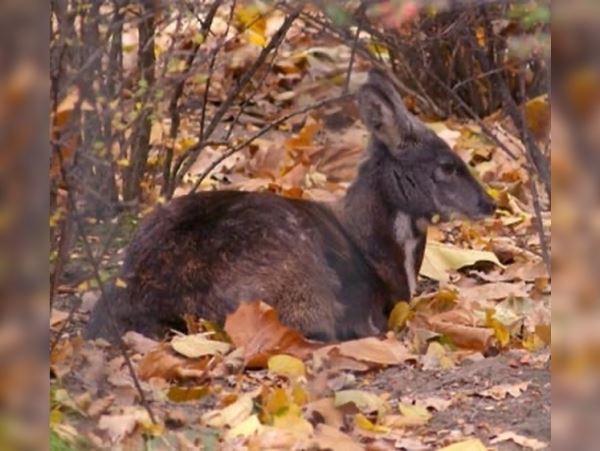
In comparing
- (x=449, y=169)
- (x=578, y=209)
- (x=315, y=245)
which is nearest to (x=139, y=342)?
(x=315, y=245)

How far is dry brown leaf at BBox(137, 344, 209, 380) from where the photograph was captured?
5.58 meters

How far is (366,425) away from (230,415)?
0.42m

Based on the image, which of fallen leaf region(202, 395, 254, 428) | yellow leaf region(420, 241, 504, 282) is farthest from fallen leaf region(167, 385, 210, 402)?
yellow leaf region(420, 241, 504, 282)

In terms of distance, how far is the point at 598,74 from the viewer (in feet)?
6.91

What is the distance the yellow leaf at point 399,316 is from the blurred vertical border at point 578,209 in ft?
15.4

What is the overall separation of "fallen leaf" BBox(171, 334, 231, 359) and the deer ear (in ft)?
5.49

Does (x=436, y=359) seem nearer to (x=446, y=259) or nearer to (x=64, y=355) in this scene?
(x=64, y=355)

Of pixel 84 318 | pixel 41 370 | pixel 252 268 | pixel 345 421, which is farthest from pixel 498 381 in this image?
pixel 41 370

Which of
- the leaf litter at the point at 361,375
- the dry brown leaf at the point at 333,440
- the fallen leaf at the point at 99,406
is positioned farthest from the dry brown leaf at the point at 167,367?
the dry brown leaf at the point at 333,440

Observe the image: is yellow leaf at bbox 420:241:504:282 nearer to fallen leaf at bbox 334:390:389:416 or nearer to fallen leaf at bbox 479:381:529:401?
fallen leaf at bbox 479:381:529:401

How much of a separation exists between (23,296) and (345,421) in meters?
2.94

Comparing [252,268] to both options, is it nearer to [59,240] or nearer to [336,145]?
[59,240]

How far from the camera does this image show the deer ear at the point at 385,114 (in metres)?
7.28

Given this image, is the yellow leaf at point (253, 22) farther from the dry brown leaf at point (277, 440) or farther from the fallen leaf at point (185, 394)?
the dry brown leaf at point (277, 440)
